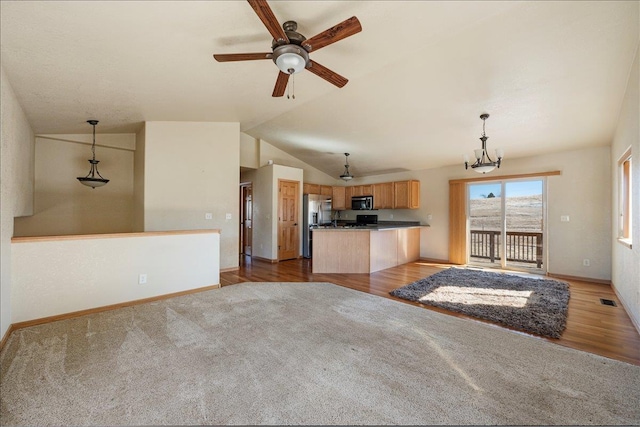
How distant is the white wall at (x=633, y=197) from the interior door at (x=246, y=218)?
688cm

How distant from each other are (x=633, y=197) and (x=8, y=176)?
22.2 ft

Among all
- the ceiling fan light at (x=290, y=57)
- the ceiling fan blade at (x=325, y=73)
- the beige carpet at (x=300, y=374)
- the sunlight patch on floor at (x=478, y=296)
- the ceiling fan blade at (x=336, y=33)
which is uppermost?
the ceiling fan blade at (x=336, y=33)

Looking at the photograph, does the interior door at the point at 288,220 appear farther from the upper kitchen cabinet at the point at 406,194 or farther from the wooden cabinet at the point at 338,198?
the upper kitchen cabinet at the point at 406,194

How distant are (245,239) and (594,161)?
26.0ft

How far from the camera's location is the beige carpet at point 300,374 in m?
1.53

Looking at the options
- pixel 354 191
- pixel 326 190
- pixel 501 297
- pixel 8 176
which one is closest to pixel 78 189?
pixel 8 176

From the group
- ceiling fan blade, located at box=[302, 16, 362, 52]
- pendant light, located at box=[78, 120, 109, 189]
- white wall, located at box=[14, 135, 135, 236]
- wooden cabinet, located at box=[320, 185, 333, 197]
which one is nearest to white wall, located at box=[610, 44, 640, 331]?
ceiling fan blade, located at box=[302, 16, 362, 52]

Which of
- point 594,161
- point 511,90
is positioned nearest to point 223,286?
point 511,90

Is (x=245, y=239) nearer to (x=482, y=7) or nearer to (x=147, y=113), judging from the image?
(x=147, y=113)

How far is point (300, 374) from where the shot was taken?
1.91m

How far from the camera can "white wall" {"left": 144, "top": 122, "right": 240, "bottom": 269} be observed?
186 inches

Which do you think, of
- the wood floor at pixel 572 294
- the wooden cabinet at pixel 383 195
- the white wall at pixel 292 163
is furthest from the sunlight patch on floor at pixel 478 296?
the white wall at pixel 292 163

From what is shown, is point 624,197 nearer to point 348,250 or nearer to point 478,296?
point 478,296

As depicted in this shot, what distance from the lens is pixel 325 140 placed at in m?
6.01
